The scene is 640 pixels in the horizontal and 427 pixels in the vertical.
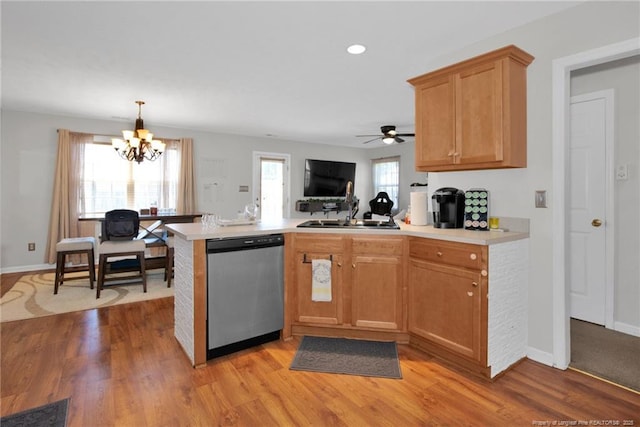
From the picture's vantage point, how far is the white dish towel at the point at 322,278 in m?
2.62

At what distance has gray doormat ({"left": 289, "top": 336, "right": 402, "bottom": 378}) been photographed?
7.23 ft

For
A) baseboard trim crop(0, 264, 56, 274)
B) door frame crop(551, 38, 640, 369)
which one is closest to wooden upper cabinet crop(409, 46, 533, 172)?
door frame crop(551, 38, 640, 369)

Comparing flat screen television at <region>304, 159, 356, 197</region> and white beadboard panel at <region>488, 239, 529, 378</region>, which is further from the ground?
flat screen television at <region>304, 159, 356, 197</region>

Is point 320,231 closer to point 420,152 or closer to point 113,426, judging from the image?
point 420,152

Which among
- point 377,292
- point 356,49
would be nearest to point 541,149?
point 377,292

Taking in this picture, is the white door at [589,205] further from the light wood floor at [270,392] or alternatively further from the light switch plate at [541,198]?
the light wood floor at [270,392]

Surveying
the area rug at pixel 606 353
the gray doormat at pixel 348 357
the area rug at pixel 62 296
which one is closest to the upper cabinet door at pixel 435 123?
the gray doormat at pixel 348 357

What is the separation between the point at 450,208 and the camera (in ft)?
8.47

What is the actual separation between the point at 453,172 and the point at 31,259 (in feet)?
20.2

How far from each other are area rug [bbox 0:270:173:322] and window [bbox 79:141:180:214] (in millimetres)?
1406

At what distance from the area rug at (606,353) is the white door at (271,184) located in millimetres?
5720

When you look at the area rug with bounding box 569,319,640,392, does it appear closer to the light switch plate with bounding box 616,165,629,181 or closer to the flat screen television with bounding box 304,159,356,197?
the light switch plate with bounding box 616,165,629,181

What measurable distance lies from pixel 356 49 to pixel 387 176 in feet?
18.2

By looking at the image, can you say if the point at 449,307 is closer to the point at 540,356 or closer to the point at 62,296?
the point at 540,356
